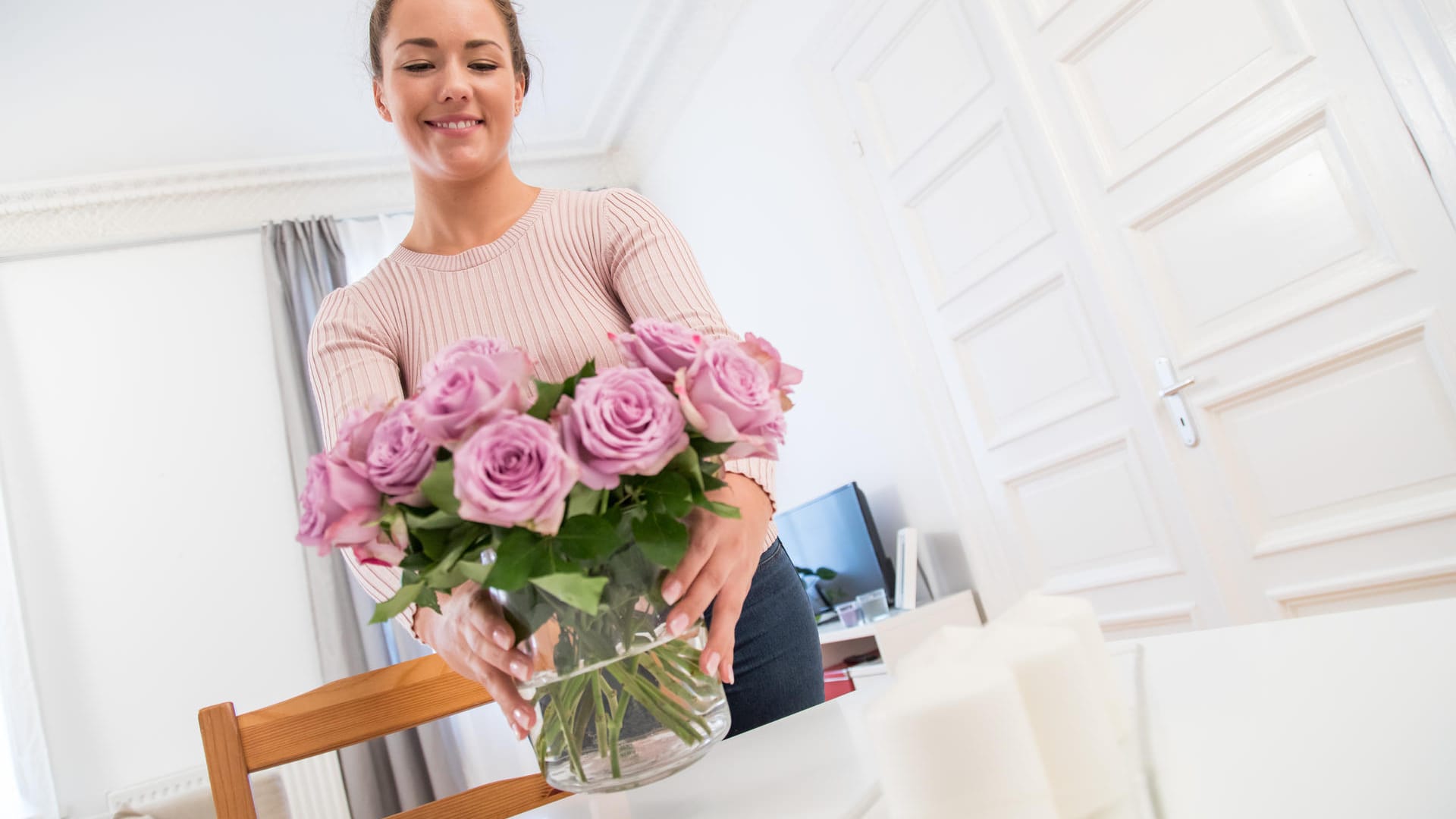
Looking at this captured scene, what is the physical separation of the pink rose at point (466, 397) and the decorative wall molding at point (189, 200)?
14.7 ft

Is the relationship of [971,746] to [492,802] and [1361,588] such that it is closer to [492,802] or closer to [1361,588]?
[492,802]

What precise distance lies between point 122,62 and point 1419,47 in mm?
4165

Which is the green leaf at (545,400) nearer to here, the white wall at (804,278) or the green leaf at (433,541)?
the green leaf at (433,541)

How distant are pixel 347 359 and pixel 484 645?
0.51 metres

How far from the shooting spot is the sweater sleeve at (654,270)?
96 cm

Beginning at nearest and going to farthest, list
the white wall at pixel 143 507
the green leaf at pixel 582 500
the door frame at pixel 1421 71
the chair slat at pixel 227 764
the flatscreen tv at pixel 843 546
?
the green leaf at pixel 582 500, the chair slat at pixel 227 764, the door frame at pixel 1421 71, the flatscreen tv at pixel 843 546, the white wall at pixel 143 507

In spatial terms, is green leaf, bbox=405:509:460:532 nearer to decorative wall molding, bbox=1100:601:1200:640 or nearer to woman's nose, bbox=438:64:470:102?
woman's nose, bbox=438:64:470:102

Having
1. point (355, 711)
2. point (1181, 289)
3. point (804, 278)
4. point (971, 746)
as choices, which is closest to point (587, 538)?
point (971, 746)

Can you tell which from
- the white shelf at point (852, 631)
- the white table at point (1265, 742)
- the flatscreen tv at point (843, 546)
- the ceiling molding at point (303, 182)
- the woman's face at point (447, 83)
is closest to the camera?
Answer: the white table at point (1265, 742)

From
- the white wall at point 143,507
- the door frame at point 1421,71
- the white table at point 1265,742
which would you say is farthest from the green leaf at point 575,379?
the white wall at point 143,507

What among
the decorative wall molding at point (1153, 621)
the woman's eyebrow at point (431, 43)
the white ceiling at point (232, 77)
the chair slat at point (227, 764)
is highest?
the white ceiling at point (232, 77)

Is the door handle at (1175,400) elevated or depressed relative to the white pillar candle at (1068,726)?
elevated

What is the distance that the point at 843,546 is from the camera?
11.2ft

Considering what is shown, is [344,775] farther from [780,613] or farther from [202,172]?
[780,613]
